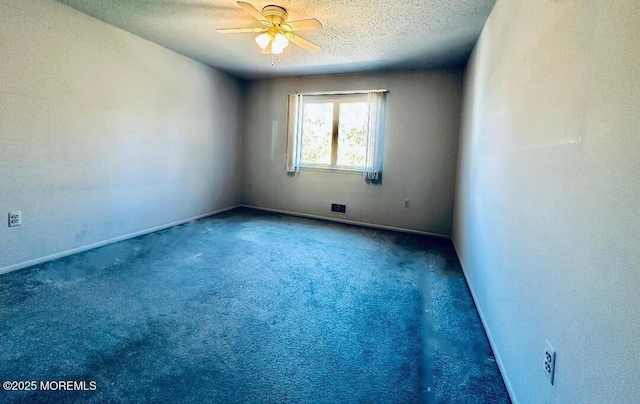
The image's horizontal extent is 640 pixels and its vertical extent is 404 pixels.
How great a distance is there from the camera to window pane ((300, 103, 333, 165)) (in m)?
5.39

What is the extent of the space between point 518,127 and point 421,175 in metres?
3.02

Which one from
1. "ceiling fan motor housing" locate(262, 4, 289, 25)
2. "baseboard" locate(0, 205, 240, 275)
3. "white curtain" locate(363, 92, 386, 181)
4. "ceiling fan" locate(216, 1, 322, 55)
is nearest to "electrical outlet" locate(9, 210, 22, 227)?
"baseboard" locate(0, 205, 240, 275)

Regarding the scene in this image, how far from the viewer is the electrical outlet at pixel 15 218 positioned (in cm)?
282

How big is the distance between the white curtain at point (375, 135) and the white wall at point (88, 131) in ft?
8.36

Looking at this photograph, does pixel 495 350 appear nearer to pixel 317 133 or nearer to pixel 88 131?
pixel 88 131

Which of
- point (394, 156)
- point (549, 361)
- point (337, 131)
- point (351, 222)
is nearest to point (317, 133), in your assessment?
point (337, 131)

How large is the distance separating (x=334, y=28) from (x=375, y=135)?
1937 mm

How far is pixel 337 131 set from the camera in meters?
5.30

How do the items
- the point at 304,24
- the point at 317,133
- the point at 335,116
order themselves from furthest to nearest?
the point at 317,133 → the point at 335,116 → the point at 304,24

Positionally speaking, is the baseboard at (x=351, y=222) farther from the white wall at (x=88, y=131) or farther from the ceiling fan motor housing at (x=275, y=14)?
the ceiling fan motor housing at (x=275, y=14)

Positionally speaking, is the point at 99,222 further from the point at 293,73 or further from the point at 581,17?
the point at 581,17

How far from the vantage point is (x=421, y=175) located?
15.6 feet

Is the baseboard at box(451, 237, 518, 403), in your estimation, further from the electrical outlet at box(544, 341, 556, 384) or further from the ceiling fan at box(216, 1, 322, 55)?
the ceiling fan at box(216, 1, 322, 55)

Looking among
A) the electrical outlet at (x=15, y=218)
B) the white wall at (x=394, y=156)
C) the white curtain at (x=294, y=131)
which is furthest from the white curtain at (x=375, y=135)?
the electrical outlet at (x=15, y=218)
